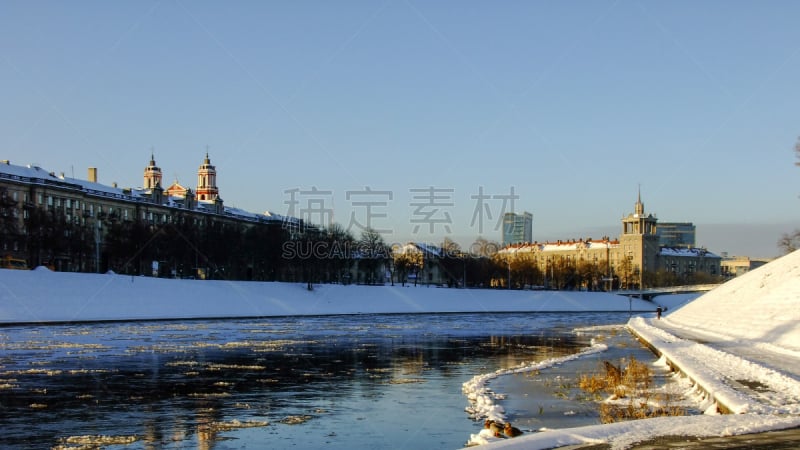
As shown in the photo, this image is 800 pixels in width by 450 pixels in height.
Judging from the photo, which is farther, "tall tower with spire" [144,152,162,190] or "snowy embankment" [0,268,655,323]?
"tall tower with spire" [144,152,162,190]

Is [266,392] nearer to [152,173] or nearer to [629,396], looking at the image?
[629,396]

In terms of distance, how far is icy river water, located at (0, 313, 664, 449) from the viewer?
16312mm

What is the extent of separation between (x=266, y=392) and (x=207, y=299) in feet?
212

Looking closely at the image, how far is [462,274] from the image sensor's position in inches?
6068

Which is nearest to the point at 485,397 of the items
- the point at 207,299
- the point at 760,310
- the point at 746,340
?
the point at 746,340

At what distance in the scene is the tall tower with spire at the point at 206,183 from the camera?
184 metres

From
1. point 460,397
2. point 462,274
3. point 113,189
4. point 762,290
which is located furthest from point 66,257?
point 460,397

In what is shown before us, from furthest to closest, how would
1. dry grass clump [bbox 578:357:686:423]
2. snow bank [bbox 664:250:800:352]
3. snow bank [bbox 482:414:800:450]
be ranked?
snow bank [bbox 664:250:800:352] → dry grass clump [bbox 578:357:686:423] → snow bank [bbox 482:414:800:450]

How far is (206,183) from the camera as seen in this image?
609 feet

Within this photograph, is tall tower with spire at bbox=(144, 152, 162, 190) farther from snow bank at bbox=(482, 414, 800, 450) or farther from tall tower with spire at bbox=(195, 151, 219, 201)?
snow bank at bbox=(482, 414, 800, 450)

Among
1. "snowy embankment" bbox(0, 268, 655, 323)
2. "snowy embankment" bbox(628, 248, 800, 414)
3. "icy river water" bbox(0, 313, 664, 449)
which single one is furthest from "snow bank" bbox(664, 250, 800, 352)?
"snowy embankment" bbox(0, 268, 655, 323)

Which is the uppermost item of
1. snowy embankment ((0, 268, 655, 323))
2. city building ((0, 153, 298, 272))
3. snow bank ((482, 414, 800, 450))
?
city building ((0, 153, 298, 272))

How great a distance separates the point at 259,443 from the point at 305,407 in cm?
463

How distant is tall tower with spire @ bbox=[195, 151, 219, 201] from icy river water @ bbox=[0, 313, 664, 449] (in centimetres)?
14288
